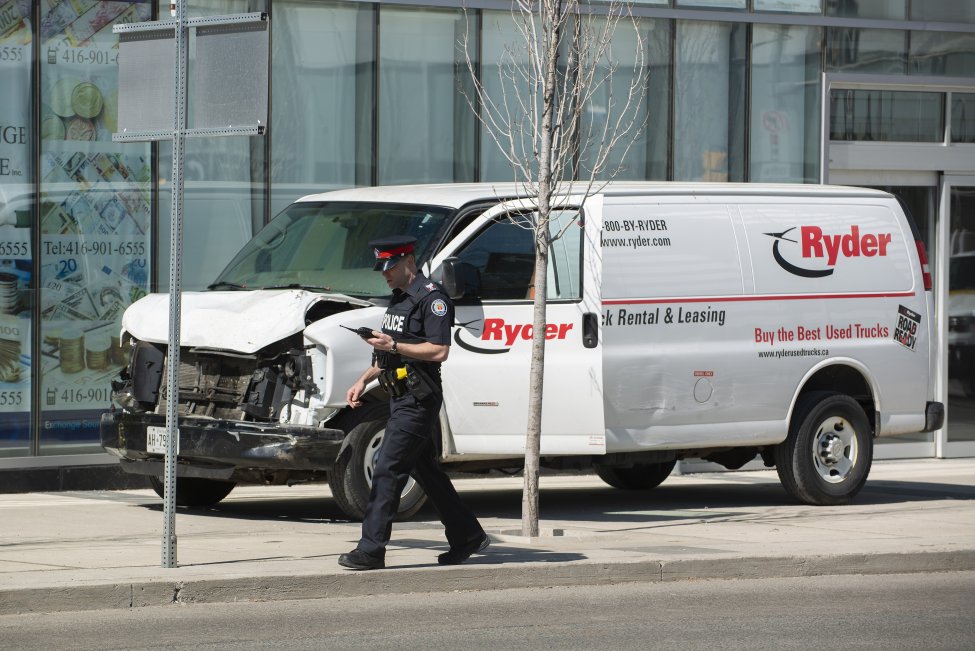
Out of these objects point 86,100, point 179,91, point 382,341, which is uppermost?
point 86,100

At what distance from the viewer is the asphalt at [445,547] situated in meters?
8.84

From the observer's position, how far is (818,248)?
43.1ft

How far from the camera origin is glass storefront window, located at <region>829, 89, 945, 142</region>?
18.0 metres

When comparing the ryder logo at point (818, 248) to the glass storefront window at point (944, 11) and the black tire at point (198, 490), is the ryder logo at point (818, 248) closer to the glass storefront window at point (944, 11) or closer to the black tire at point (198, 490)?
the black tire at point (198, 490)

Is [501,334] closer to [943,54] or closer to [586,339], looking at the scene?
[586,339]

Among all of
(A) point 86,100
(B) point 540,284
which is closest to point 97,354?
(A) point 86,100

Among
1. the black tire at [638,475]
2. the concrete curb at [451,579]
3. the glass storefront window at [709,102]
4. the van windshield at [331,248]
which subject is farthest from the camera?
the glass storefront window at [709,102]

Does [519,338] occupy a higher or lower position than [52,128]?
lower

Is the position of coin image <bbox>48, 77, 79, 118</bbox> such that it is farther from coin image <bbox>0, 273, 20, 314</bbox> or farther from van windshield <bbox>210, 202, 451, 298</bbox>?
van windshield <bbox>210, 202, 451, 298</bbox>

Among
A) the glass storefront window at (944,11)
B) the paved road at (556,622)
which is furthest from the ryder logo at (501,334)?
the glass storefront window at (944,11)

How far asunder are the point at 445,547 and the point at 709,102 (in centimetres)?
841

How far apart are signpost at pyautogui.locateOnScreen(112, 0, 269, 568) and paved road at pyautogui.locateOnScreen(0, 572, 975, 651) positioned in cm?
104

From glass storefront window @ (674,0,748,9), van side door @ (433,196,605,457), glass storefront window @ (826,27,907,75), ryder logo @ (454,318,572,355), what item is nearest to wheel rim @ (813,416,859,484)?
van side door @ (433,196,605,457)

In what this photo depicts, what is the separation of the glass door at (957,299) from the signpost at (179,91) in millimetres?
11323
